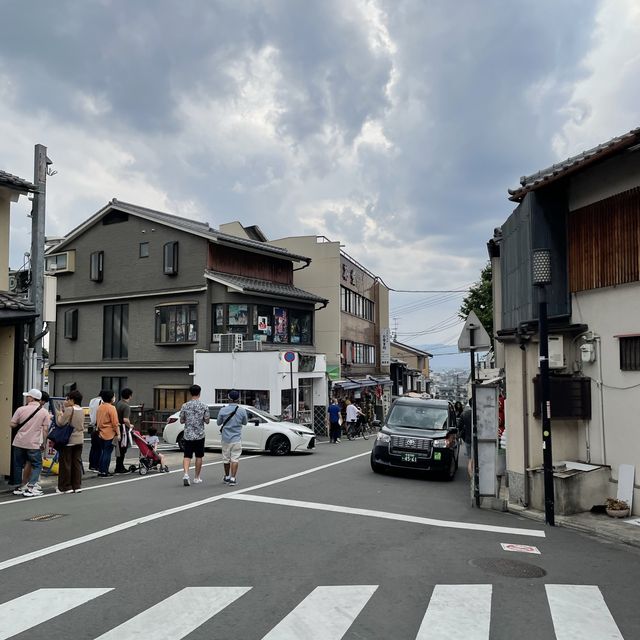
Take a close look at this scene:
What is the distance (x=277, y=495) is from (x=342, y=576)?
486cm

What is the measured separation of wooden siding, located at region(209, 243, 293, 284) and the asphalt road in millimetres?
20263

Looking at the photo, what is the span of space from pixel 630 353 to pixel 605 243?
1799mm

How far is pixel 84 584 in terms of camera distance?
5738mm

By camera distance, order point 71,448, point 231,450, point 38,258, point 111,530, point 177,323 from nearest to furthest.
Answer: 1. point 111,530
2. point 71,448
3. point 231,450
4. point 38,258
5. point 177,323

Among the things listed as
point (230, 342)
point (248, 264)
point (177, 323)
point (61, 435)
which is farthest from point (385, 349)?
point (61, 435)

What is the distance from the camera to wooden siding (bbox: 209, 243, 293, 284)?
1185 inches

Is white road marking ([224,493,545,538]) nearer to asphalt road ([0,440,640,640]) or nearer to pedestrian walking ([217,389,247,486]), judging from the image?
asphalt road ([0,440,640,640])

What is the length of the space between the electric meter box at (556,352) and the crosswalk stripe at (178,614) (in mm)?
6673

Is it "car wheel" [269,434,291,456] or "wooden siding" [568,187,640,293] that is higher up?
"wooden siding" [568,187,640,293]

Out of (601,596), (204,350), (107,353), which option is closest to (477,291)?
(204,350)

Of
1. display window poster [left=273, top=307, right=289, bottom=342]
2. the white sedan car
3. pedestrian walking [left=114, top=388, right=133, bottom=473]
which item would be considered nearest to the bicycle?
display window poster [left=273, top=307, right=289, bottom=342]

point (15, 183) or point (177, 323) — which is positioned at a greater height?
point (15, 183)

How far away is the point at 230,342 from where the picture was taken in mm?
28406

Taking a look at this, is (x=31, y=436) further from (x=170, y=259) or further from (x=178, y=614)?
(x=170, y=259)
